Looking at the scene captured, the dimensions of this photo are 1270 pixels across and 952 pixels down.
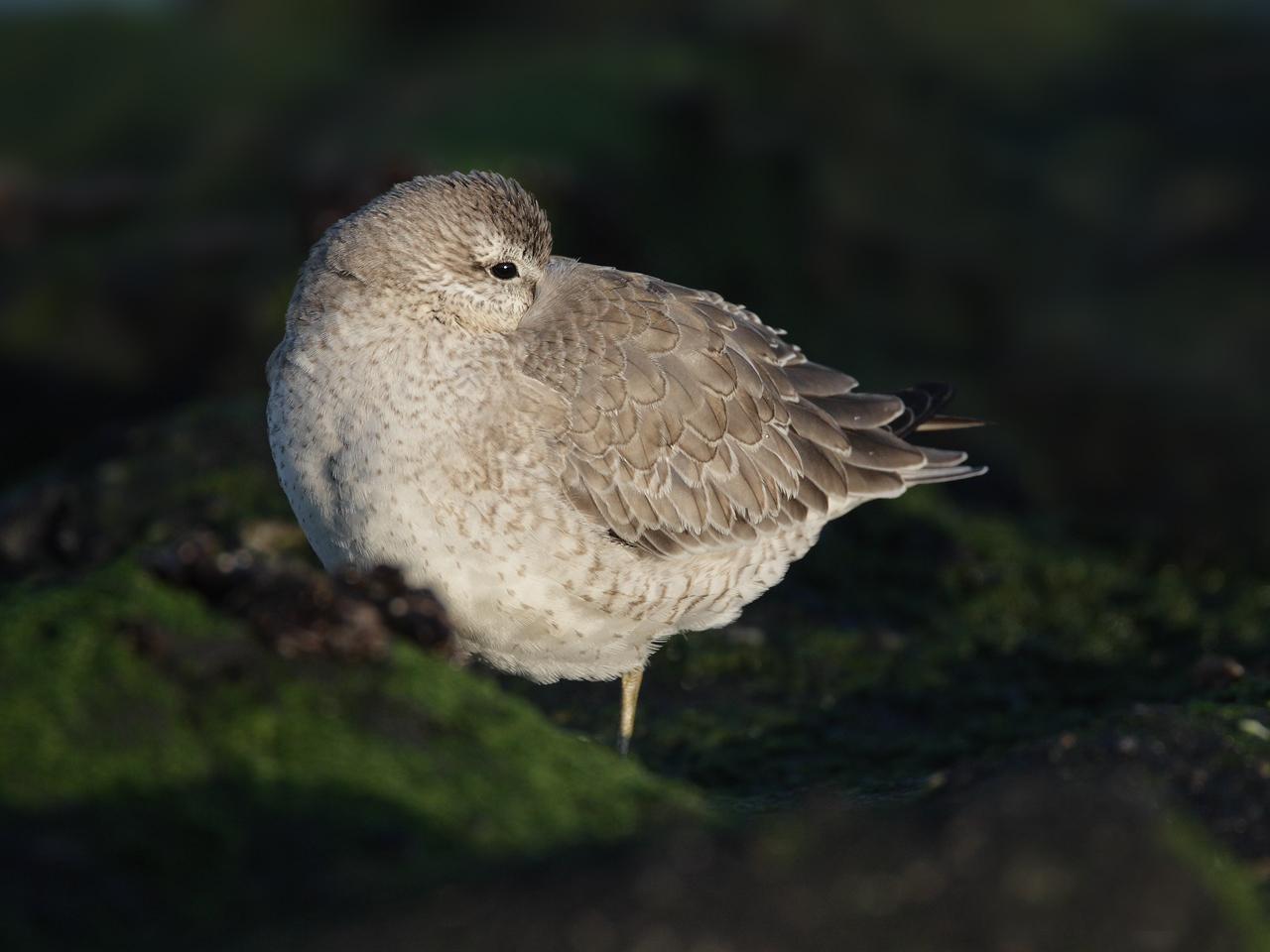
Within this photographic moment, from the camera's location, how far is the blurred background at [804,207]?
11.3 m

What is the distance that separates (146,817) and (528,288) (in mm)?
3688

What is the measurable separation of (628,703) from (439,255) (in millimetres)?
2425

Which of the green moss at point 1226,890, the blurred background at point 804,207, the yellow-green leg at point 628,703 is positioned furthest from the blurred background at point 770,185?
the green moss at point 1226,890

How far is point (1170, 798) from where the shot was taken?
5.64 meters

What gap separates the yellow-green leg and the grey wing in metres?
0.75

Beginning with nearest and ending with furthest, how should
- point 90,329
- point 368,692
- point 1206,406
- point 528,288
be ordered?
1. point 368,692
2. point 528,288
3. point 90,329
4. point 1206,406

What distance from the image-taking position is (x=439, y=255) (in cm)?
699

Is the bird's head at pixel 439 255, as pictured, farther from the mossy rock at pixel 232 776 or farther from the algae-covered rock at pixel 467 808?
the mossy rock at pixel 232 776

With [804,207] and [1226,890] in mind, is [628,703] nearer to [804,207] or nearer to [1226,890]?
[1226,890]

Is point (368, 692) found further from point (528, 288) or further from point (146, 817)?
point (528, 288)

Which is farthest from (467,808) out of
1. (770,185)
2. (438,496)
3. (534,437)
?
(770,185)

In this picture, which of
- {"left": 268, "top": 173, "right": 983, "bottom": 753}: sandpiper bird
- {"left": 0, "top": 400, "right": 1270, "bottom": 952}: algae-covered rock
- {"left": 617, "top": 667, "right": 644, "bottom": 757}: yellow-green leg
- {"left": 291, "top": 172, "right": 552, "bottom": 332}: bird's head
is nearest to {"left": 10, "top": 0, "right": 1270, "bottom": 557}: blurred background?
{"left": 268, "top": 173, "right": 983, "bottom": 753}: sandpiper bird

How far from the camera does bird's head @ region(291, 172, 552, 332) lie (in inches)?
272

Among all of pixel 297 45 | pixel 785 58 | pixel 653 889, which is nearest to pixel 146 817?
pixel 653 889
